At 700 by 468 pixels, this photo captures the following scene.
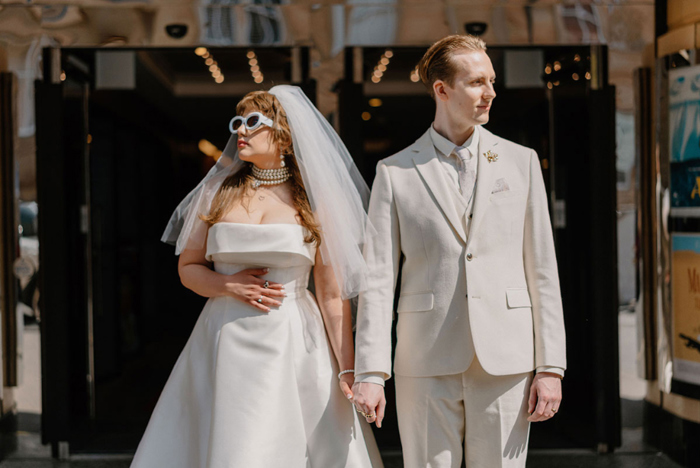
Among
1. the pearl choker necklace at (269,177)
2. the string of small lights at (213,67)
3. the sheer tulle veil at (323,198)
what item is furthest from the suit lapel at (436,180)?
the string of small lights at (213,67)

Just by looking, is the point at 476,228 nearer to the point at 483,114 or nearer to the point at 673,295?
the point at 483,114

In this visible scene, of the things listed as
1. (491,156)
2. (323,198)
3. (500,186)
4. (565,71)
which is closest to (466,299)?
(500,186)

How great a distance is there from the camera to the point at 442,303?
7.34 feet

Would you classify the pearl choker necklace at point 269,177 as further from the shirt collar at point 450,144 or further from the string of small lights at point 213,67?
the string of small lights at point 213,67

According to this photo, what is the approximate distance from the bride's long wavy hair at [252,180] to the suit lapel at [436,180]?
0.53 metres

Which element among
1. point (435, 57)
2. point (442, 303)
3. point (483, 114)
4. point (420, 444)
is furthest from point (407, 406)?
point (435, 57)

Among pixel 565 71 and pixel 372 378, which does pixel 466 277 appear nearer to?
pixel 372 378

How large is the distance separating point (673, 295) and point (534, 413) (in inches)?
94.0

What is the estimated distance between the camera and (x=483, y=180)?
7.31 ft

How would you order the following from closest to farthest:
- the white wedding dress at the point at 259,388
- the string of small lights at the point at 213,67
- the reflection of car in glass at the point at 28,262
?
1. the white wedding dress at the point at 259,388
2. the reflection of car in glass at the point at 28,262
3. the string of small lights at the point at 213,67

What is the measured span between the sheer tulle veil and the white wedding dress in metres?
0.13

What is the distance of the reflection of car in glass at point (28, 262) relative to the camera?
416 cm

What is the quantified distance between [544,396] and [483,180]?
777mm

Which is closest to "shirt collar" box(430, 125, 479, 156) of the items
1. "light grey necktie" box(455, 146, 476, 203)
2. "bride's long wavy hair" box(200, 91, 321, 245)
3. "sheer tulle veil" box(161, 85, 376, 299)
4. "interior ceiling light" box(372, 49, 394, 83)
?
"light grey necktie" box(455, 146, 476, 203)
